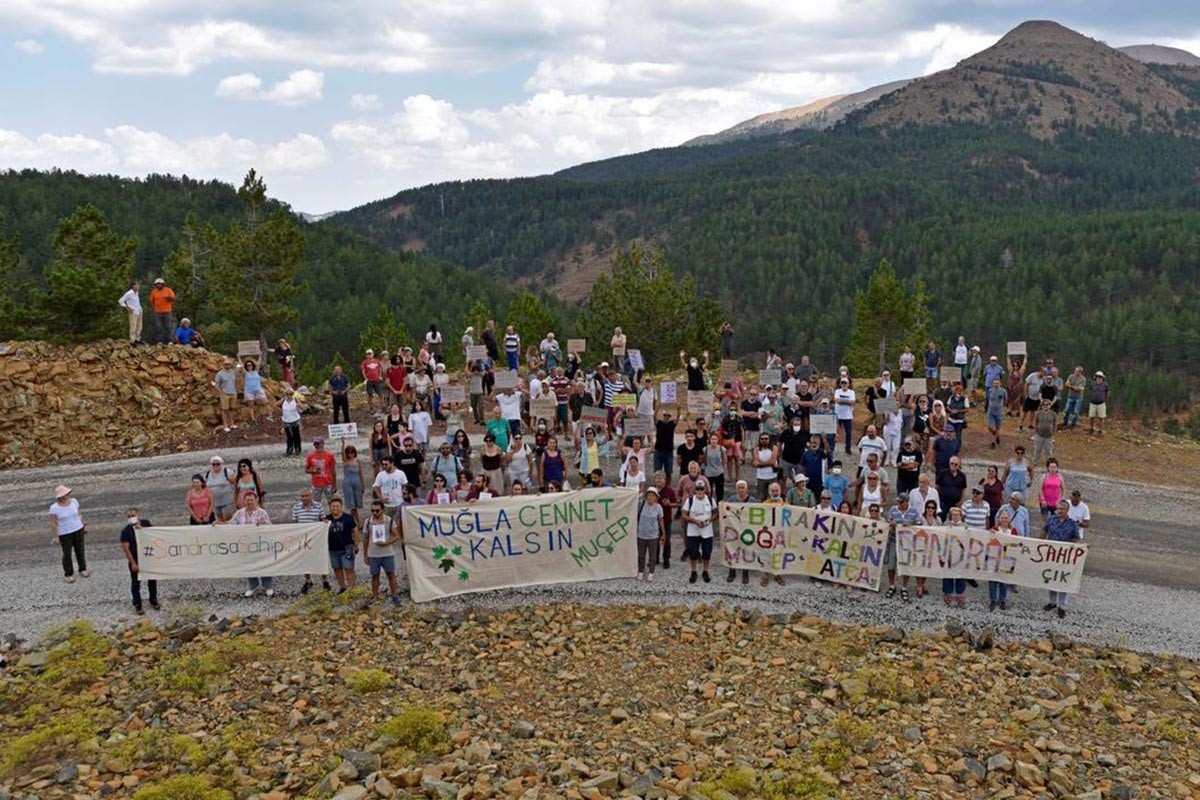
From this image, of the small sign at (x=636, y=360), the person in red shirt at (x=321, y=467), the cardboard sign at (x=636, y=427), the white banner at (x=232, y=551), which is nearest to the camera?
the white banner at (x=232, y=551)

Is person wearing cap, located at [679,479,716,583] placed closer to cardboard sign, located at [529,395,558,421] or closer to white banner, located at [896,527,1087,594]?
white banner, located at [896,527,1087,594]

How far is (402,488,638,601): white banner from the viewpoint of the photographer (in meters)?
13.6

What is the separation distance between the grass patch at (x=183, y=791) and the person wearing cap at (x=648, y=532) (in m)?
6.90

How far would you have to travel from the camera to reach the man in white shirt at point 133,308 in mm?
22656

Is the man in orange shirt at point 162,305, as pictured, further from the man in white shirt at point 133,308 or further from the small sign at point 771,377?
the small sign at point 771,377

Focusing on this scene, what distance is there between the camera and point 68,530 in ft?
46.0

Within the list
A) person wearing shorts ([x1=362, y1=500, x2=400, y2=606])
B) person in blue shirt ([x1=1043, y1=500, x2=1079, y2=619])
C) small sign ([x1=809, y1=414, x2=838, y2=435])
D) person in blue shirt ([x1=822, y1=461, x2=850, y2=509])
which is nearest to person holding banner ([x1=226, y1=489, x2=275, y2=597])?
person wearing shorts ([x1=362, y1=500, x2=400, y2=606])

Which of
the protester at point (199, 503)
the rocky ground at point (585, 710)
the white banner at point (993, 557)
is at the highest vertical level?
the protester at point (199, 503)

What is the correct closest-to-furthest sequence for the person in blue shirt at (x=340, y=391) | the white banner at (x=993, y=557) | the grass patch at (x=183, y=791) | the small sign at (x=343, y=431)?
1. the grass patch at (x=183, y=791)
2. the white banner at (x=993, y=557)
3. the small sign at (x=343, y=431)
4. the person in blue shirt at (x=340, y=391)

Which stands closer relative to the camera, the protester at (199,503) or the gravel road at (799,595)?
the gravel road at (799,595)

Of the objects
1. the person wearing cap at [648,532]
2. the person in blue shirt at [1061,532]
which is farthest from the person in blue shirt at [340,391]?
the person in blue shirt at [1061,532]

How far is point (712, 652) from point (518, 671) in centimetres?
264

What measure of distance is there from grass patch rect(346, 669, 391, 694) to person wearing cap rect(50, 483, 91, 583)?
605 cm

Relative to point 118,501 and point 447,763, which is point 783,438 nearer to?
point 447,763
